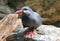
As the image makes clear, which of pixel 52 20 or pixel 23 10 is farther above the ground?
pixel 23 10

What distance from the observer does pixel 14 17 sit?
69.0 inches

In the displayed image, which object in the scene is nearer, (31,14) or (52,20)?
(31,14)

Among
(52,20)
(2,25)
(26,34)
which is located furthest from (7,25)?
(52,20)

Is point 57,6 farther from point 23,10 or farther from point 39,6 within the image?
point 23,10

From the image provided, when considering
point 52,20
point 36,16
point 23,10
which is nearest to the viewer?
point 23,10

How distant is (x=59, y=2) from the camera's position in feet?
12.6

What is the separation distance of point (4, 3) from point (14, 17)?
2.32 meters

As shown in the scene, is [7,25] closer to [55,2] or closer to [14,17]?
[14,17]

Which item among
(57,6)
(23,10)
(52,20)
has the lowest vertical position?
(52,20)

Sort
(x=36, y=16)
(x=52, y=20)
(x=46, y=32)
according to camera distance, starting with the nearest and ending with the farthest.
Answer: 1. (x=36, y=16)
2. (x=46, y=32)
3. (x=52, y=20)

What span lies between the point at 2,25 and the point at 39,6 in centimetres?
233

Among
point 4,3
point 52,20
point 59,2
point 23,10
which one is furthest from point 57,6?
point 23,10

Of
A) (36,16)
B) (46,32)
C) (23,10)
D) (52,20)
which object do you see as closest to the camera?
(23,10)

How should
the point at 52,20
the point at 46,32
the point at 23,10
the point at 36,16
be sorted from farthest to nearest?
the point at 52,20, the point at 46,32, the point at 36,16, the point at 23,10
